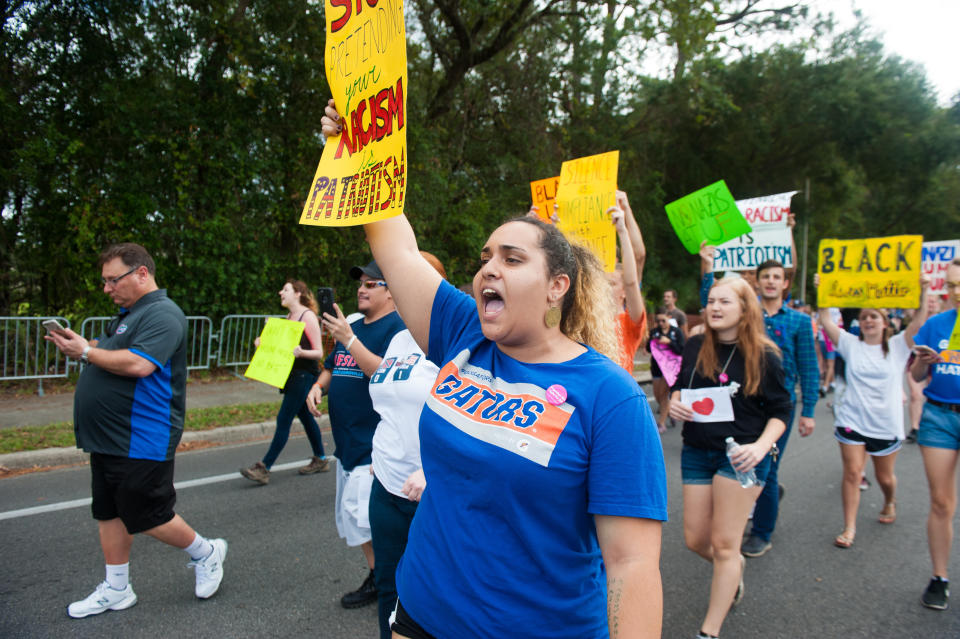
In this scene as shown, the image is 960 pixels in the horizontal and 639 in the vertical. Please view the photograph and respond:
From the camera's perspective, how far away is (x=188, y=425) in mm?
7516

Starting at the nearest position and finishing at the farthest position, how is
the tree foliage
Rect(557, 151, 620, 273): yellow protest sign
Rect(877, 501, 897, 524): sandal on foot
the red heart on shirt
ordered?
the red heart on shirt < Rect(557, 151, 620, 273): yellow protest sign < Rect(877, 501, 897, 524): sandal on foot < the tree foliage

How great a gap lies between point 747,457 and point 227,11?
11417 mm

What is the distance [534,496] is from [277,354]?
14.5 feet

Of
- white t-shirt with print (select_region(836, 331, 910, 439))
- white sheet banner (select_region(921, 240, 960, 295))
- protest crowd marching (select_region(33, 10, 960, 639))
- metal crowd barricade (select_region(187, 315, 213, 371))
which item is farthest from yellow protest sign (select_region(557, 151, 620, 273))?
metal crowd barricade (select_region(187, 315, 213, 371))

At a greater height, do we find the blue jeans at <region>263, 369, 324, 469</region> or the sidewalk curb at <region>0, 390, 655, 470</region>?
the blue jeans at <region>263, 369, 324, 469</region>

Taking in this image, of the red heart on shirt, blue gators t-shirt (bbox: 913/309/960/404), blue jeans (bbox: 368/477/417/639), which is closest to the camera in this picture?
blue jeans (bbox: 368/477/417/639)

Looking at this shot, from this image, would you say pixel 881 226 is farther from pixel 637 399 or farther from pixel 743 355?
pixel 637 399

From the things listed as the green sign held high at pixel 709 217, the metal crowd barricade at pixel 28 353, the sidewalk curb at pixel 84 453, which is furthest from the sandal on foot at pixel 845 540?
the metal crowd barricade at pixel 28 353

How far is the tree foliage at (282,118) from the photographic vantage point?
10.1 metres

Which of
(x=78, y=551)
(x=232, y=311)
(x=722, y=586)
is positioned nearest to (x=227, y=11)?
(x=232, y=311)

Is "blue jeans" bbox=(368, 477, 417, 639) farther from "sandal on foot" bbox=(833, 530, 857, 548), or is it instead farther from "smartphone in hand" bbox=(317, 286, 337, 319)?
"sandal on foot" bbox=(833, 530, 857, 548)

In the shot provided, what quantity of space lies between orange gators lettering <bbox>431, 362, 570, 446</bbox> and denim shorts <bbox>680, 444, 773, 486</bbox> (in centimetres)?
206

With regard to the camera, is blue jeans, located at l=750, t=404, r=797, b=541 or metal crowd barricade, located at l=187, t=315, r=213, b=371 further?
metal crowd barricade, located at l=187, t=315, r=213, b=371

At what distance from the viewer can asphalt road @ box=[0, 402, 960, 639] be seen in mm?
3342
